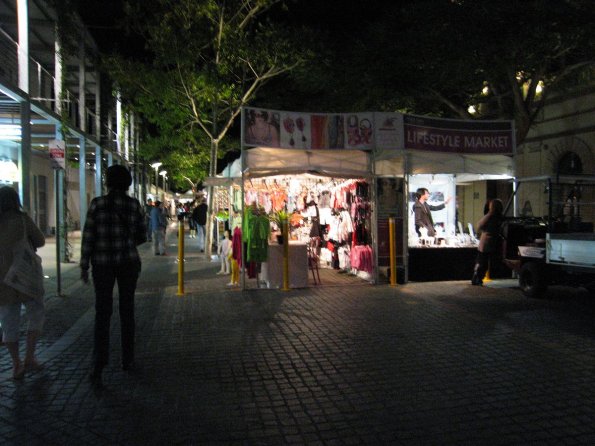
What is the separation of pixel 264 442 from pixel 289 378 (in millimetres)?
1332

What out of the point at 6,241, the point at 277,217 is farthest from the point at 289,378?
the point at 277,217

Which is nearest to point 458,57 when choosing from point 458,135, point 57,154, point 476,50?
point 476,50

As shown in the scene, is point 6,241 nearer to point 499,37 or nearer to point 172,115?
point 499,37

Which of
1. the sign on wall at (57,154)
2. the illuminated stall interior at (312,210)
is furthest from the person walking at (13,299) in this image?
the illuminated stall interior at (312,210)

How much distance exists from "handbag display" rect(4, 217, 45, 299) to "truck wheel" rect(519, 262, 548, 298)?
755 centimetres

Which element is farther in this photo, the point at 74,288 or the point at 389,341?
the point at 74,288

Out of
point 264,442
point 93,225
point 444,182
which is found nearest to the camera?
point 264,442

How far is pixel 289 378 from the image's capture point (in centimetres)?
483

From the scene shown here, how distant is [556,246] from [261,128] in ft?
17.8

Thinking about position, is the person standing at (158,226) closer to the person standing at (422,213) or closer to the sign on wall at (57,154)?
the sign on wall at (57,154)

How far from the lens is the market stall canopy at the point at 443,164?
1077 cm

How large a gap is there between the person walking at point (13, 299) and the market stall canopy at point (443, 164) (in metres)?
7.39

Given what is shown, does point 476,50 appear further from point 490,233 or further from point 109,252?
point 109,252

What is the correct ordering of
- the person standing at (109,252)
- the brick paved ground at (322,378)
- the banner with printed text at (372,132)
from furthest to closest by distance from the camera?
the banner with printed text at (372,132)
the person standing at (109,252)
the brick paved ground at (322,378)
